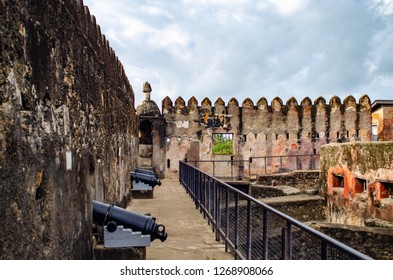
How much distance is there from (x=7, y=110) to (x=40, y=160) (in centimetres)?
65

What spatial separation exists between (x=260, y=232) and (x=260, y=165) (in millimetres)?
16435

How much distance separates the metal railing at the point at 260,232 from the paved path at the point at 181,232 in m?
0.21

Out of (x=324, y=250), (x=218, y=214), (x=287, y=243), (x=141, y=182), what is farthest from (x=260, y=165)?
(x=324, y=250)

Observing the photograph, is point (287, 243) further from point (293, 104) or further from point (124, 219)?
point (293, 104)

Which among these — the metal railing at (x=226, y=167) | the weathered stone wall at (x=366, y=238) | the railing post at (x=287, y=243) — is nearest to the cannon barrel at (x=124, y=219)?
the railing post at (x=287, y=243)

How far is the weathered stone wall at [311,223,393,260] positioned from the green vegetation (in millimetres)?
11911

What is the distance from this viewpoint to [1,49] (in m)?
2.29

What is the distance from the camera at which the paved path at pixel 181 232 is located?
5.58 m

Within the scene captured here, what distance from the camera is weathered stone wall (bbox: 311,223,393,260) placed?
30.1 ft

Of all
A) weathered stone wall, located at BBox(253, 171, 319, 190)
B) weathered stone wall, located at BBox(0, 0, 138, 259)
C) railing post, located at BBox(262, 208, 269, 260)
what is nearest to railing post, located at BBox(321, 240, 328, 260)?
railing post, located at BBox(262, 208, 269, 260)

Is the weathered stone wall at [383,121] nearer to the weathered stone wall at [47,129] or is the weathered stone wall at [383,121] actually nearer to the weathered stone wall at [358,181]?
the weathered stone wall at [358,181]

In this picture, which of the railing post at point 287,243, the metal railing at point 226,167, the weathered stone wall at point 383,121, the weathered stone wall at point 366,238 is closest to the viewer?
the railing post at point 287,243

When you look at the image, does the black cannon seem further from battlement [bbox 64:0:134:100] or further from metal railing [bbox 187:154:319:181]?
metal railing [bbox 187:154:319:181]

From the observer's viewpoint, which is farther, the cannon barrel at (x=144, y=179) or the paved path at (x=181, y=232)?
the cannon barrel at (x=144, y=179)
